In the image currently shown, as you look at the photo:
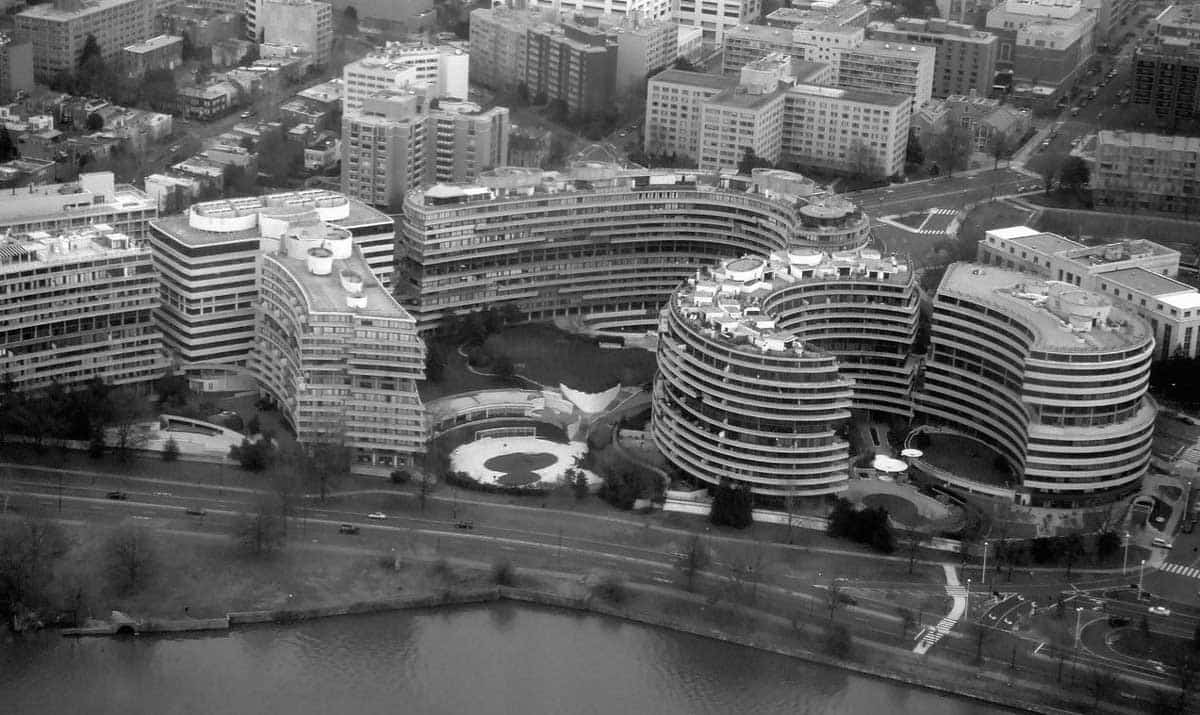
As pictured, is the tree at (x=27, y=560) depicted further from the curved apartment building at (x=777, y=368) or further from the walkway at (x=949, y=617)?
the walkway at (x=949, y=617)

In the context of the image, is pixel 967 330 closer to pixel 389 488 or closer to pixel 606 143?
pixel 389 488

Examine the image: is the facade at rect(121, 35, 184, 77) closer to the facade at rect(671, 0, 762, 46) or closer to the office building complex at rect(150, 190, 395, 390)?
the facade at rect(671, 0, 762, 46)

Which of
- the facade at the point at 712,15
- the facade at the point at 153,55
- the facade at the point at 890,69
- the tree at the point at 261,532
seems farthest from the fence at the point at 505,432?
the facade at the point at 712,15

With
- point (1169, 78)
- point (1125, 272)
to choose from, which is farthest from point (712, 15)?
point (1125, 272)

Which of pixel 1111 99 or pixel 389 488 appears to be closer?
pixel 389 488

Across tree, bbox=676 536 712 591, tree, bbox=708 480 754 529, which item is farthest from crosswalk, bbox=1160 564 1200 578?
tree, bbox=676 536 712 591

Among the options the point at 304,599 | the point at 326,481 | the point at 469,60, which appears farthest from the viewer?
the point at 469,60

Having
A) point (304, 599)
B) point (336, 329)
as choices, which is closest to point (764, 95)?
point (336, 329)
